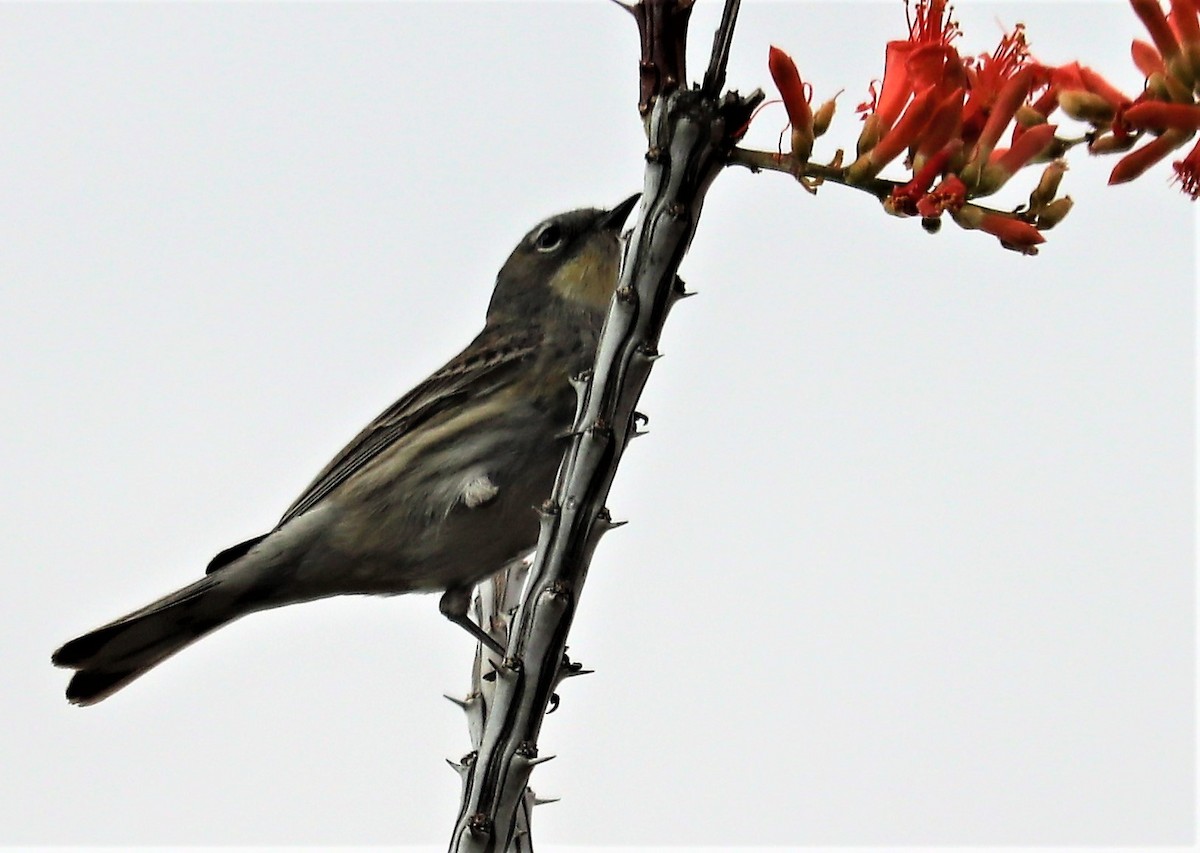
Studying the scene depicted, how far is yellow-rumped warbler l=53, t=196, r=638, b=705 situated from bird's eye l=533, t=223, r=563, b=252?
0.23m

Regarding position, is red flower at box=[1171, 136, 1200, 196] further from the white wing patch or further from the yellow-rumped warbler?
the white wing patch

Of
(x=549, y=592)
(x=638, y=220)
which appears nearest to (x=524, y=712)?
(x=549, y=592)

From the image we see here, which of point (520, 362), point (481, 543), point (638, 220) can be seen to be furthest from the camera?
point (520, 362)

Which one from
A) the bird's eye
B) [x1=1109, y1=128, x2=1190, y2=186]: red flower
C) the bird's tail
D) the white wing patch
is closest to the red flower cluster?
[x1=1109, y1=128, x2=1190, y2=186]: red flower

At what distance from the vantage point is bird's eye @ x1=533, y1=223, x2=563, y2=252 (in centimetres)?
619

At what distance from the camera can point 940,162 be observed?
116 inches

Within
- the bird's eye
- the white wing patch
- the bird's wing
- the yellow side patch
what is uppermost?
the bird's eye

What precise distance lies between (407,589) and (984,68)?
10.4ft

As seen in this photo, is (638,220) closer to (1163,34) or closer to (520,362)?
(1163,34)

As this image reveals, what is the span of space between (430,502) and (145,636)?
1.14 meters

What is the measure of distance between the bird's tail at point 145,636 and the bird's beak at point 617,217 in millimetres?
2002

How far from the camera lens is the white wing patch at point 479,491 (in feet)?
17.2

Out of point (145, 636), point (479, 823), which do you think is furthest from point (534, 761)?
point (145, 636)

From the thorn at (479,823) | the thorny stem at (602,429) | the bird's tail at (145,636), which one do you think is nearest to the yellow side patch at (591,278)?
the bird's tail at (145,636)
